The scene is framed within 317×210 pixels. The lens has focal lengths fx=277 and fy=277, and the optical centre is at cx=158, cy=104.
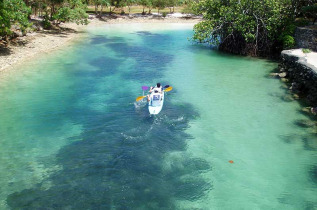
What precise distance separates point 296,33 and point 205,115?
19.1 m

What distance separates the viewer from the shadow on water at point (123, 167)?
1137 cm

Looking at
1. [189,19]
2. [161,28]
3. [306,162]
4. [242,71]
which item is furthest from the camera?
[189,19]

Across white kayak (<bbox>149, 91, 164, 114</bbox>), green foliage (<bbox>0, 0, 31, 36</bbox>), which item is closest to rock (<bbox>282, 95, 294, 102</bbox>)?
white kayak (<bbox>149, 91, 164, 114</bbox>)

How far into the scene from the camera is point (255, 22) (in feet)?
112

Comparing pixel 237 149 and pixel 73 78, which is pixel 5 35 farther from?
pixel 237 149

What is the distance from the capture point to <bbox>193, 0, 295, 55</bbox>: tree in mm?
32781

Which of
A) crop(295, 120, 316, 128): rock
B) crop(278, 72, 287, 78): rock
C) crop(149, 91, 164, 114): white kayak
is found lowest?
crop(295, 120, 316, 128): rock

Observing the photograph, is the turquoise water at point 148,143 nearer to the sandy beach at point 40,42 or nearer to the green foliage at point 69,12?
the sandy beach at point 40,42

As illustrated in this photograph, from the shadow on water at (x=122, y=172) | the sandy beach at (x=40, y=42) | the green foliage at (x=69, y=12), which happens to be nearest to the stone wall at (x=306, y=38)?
the shadow on water at (x=122, y=172)

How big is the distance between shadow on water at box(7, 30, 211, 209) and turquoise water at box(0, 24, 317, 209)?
0.05 meters

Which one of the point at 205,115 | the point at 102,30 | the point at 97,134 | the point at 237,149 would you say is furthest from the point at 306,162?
the point at 102,30

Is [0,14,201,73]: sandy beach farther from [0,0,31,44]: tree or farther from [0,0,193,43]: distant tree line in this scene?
[0,0,31,44]: tree

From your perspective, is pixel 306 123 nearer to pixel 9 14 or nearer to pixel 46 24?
pixel 9 14

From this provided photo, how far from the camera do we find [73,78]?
26.0 meters
